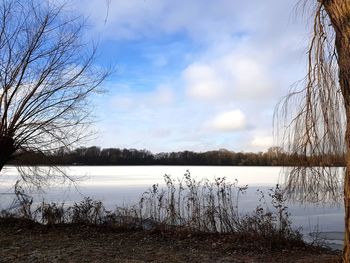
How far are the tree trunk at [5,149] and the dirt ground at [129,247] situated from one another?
103 inches

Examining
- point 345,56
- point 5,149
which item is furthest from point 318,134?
point 5,149

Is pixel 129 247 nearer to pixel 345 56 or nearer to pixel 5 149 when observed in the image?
pixel 345 56

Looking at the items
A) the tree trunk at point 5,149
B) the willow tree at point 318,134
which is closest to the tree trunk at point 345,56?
the willow tree at point 318,134

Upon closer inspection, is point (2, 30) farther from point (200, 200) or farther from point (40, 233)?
point (200, 200)

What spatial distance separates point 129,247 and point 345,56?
15.1 ft

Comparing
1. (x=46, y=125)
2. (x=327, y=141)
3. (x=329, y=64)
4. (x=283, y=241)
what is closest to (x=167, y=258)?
(x=283, y=241)

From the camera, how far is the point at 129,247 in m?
7.96

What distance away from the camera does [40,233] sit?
9.18 m

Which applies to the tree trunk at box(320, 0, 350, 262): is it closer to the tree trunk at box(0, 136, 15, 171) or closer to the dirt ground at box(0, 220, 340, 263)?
the dirt ground at box(0, 220, 340, 263)

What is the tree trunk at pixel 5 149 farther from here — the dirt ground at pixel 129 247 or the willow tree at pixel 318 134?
the willow tree at pixel 318 134

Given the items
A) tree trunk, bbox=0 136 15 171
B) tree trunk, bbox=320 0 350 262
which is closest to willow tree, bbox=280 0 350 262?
tree trunk, bbox=320 0 350 262

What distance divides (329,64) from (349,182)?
1788mm

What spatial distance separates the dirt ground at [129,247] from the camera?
7.11 m

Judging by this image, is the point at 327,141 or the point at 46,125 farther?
the point at 46,125
